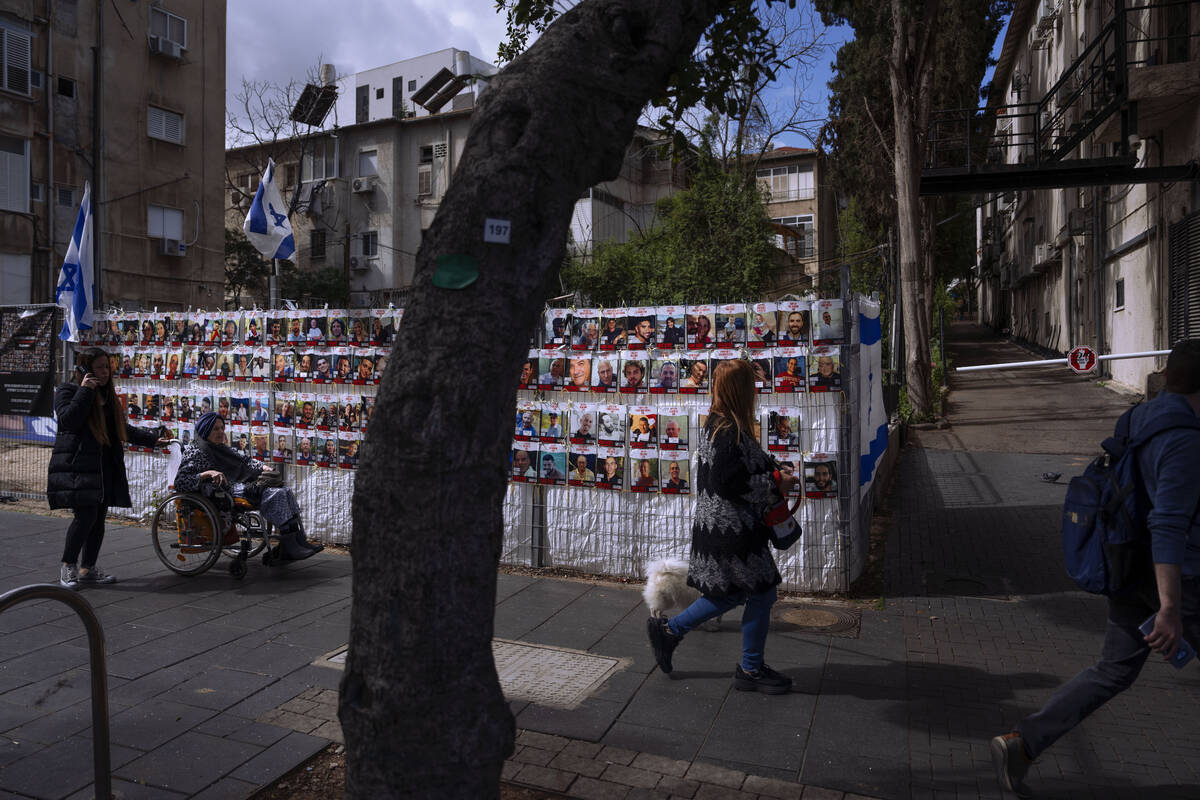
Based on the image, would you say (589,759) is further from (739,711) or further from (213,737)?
(213,737)

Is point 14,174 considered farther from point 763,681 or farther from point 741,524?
point 763,681

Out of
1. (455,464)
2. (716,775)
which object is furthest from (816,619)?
(455,464)

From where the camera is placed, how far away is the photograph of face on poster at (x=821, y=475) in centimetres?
642

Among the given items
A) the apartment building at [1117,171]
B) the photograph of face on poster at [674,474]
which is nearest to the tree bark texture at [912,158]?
the apartment building at [1117,171]

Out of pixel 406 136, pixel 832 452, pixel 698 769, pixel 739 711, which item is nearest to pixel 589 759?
pixel 698 769

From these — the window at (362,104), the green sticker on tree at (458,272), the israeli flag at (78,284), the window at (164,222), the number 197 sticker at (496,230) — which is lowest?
the green sticker on tree at (458,272)

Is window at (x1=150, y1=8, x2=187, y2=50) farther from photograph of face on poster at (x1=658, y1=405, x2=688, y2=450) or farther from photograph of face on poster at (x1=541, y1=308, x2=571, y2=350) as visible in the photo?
photograph of face on poster at (x1=658, y1=405, x2=688, y2=450)

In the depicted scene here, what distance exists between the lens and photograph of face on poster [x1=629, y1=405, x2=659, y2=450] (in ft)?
22.5

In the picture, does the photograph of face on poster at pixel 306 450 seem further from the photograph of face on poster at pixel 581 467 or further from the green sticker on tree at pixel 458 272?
the green sticker on tree at pixel 458 272

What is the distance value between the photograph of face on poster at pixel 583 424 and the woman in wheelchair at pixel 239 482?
2303 millimetres

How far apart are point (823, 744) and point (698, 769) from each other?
66cm

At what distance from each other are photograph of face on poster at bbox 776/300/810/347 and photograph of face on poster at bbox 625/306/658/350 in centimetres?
99

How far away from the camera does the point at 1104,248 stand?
20.5m

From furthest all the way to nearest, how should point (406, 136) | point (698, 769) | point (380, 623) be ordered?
point (406, 136) → point (698, 769) → point (380, 623)
